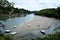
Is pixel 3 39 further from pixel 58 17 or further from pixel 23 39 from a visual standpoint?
pixel 58 17

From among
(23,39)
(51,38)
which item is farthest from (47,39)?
(23,39)

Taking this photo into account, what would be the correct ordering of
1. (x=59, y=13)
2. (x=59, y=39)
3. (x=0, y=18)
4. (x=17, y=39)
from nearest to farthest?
1. (x=59, y=39)
2. (x=17, y=39)
3. (x=0, y=18)
4. (x=59, y=13)

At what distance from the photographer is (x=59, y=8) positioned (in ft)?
151

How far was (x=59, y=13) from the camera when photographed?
42344mm

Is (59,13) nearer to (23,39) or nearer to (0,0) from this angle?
(0,0)

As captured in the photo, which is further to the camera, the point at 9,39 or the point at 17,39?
the point at 17,39

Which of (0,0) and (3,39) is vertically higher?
(0,0)

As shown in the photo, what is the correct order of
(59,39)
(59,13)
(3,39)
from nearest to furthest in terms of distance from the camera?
(3,39), (59,39), (59,13)

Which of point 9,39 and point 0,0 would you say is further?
point 0,0

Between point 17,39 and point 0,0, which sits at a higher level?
point 0,0

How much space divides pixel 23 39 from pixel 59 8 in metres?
30.0

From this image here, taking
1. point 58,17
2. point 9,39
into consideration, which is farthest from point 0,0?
point 58,17

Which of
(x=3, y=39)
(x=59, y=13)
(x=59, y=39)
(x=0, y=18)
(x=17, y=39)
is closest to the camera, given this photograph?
(x=3, y=39)

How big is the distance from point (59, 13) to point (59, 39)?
27.2 meters
